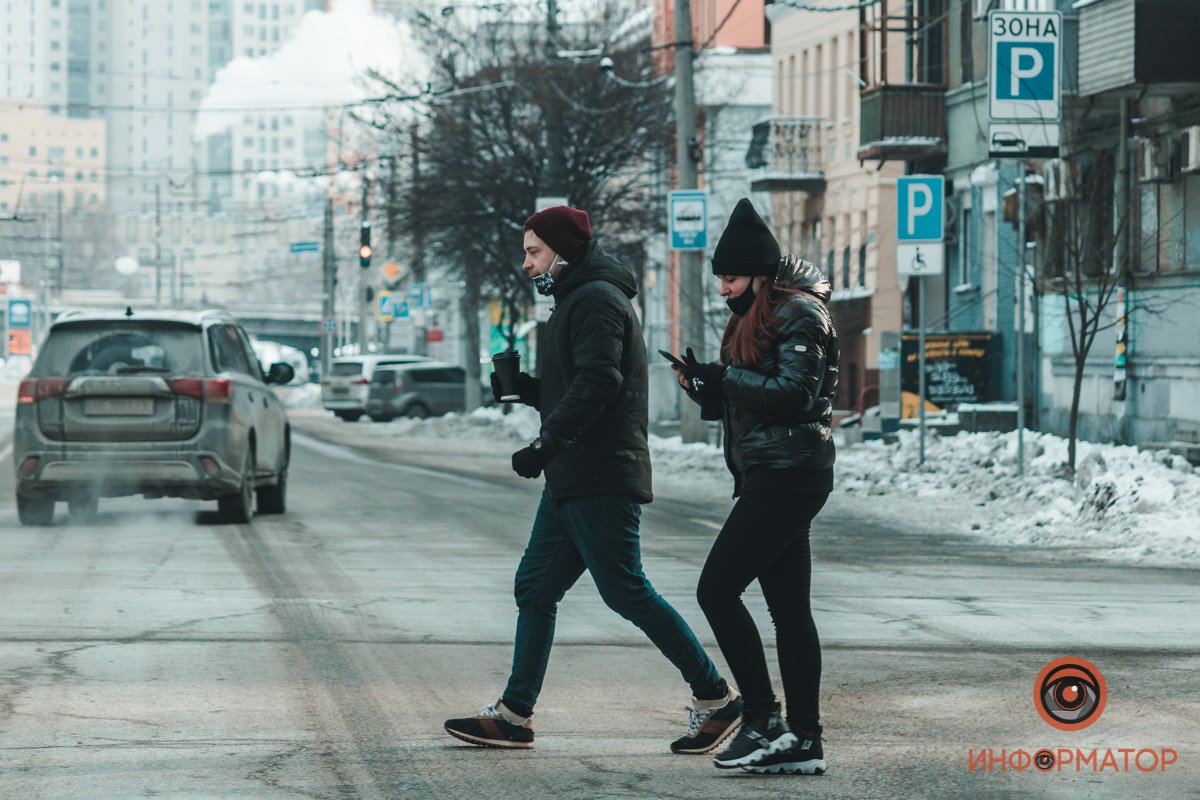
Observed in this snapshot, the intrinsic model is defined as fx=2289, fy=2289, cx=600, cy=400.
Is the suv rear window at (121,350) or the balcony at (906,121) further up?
the balcony at (906,121)

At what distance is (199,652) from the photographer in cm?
1009

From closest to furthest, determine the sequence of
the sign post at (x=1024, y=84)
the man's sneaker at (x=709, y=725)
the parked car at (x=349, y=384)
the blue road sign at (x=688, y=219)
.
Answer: the man's sneaker at (x=709, y=725), the sign post at (x=1024, y=84), the blue road sign at (x=688, y=219), the parked car at (x=349, y=384)

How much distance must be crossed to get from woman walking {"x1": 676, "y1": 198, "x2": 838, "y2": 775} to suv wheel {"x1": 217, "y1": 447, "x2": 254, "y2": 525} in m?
10.9

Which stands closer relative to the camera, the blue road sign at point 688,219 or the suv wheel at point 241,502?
the suv wheel at point 241,502

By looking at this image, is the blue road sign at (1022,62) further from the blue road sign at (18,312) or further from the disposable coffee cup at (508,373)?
the blue road sign at (18,312)

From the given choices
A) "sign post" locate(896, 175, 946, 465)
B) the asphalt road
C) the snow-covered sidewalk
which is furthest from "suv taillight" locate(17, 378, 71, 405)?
"sign post" locate(896, 175, 946, 465)

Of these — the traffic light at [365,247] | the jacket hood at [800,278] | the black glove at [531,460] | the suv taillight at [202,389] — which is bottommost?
the suv taillight at [202,389]

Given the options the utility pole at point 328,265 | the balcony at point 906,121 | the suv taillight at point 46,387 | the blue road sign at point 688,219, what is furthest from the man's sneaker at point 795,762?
the utility pole at point 328,265

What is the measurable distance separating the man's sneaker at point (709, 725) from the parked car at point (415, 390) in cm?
4730

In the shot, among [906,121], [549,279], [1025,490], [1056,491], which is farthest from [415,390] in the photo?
[549,279]

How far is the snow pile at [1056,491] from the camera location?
651 inches

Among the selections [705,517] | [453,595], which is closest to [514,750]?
[453,595]

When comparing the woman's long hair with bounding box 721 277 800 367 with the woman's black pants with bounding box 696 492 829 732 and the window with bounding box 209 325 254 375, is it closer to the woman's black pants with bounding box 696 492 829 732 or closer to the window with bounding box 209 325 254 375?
the woman's black pants with bounding box 696 492 829 732

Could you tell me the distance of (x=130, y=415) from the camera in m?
17.3
